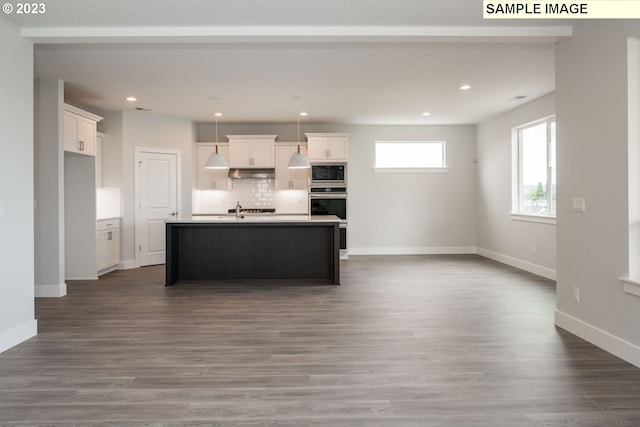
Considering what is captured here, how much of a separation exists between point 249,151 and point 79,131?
3.04 m

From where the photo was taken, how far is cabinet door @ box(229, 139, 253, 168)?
26.9 ft

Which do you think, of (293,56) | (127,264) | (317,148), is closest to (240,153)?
(317,148)

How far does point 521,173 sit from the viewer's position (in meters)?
7.25

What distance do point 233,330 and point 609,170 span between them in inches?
130

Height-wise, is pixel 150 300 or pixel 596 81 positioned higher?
pixel 596 81

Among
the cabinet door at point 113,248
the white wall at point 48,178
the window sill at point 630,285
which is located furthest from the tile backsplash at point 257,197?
the window sill at point 630,285

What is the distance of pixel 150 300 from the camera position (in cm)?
494

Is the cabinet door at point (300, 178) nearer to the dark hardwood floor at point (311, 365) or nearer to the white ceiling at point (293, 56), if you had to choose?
the white ceiling at point (293, 56)

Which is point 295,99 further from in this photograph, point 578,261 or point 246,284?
point 578,261

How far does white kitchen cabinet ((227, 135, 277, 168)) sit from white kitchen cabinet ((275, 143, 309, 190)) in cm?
27

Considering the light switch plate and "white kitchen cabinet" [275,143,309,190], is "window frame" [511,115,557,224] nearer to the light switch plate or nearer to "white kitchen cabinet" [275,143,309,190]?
the light switch plate

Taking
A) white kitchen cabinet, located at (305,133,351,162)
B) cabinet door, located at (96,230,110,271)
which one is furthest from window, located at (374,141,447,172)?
cabinet door, located at (96,230,110,271)

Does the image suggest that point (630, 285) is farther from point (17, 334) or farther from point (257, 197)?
point (257, 197)

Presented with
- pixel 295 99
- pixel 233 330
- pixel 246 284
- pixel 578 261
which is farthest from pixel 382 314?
pixel 295 99
